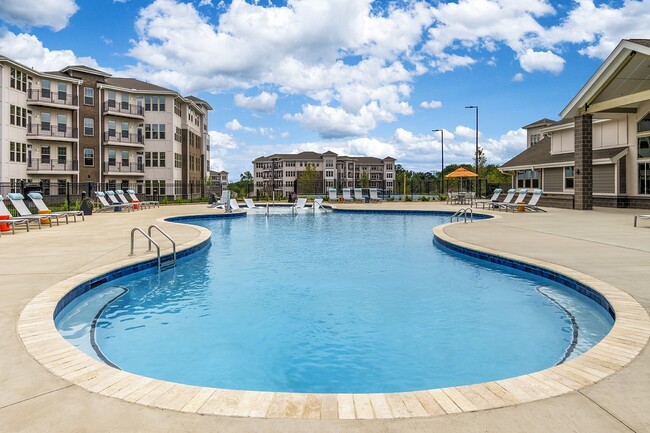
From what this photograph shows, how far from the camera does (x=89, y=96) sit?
40844mm

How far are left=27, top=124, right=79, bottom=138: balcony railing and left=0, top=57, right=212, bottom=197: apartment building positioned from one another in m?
0.08

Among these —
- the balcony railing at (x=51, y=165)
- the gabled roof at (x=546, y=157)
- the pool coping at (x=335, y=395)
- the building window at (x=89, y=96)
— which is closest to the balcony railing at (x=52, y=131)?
the balcony railing at (x=51, y=165)

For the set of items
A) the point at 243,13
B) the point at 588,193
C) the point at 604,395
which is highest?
the point at 243,13

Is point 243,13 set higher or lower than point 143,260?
higher

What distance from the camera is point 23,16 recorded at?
2305 cm

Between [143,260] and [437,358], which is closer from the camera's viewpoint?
[437,358]

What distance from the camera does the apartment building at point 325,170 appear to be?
95.9 metres

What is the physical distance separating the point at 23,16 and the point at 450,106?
30834 millimetres

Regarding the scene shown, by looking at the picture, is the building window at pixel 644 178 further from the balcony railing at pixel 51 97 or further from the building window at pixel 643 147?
the balcony railing at pixel 51 97

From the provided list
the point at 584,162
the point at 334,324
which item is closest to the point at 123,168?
the point at 584,162

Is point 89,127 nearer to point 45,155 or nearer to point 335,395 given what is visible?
point 45,155

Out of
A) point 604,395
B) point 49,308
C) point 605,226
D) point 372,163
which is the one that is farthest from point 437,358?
point 372,163

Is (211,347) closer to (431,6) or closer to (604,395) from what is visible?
(604,395)

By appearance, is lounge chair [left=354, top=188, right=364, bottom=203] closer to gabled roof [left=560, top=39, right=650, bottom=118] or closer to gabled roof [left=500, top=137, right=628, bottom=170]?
gabled roof [left=500, top=137, right=628, bottom=170]
